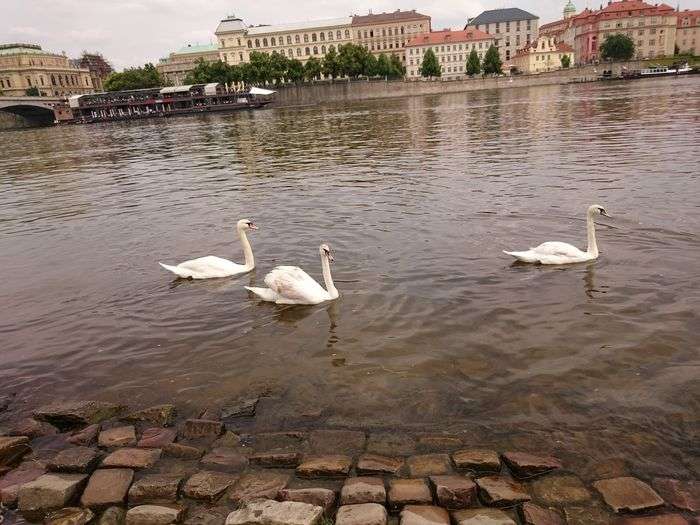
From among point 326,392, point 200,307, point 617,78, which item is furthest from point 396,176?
point 617,78

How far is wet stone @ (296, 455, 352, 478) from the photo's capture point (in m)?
4.97

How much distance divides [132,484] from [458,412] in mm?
3413

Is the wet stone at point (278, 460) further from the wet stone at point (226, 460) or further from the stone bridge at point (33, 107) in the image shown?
the stone bridge at point (33, 107)

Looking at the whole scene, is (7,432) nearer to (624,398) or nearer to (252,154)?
(624,398)

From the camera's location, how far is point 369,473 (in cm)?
494

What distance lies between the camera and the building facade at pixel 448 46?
164750mm

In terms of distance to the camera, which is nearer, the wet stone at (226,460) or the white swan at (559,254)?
the wet stone at (226,460)

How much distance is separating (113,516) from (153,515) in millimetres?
390

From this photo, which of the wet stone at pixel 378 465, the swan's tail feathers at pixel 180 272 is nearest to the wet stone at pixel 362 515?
the wet stone at pixel 378 465

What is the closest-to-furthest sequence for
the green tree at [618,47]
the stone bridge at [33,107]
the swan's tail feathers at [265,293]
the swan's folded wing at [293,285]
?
the swan's folded wing at [293,285]
the swan's tail feathers at [265,293]
the stone bridge at [33,107]
the green tree at [618,47]

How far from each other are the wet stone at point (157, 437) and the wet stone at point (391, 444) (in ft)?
7.05

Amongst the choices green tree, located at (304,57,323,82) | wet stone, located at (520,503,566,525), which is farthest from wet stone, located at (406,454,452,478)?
green tree, located at (304,57,323,82)

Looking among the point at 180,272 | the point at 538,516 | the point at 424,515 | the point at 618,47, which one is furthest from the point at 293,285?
the point at 618,47

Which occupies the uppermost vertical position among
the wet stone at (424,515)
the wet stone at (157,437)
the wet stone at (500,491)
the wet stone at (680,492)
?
the wet stone at (424,515)
